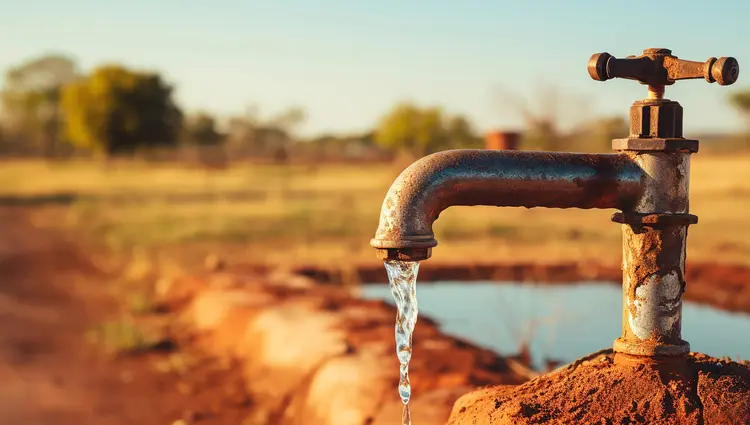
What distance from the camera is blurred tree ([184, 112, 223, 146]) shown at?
178 feet

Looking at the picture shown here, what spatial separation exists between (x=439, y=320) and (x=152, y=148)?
41075 mm

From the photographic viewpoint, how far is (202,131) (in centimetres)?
5725

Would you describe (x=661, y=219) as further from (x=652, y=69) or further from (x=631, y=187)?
(x=652, y=69)

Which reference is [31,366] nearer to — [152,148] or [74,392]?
[74,392]

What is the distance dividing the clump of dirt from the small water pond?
7.95ft

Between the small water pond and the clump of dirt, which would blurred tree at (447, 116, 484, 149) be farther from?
the clump of dirt

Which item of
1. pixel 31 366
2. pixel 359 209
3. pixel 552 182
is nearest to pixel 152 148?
pixel 359 209

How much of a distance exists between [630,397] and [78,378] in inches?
168

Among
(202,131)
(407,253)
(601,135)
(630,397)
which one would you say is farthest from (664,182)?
(202,131)

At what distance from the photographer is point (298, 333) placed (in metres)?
4.85

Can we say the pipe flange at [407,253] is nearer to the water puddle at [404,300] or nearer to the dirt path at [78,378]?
the water puddle at [404,300]

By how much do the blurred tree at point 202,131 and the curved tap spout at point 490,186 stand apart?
51.8m

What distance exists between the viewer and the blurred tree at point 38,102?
60219 millimetres

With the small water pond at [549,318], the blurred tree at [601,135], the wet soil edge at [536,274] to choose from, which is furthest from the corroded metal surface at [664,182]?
the blurred tree at [601,135]
